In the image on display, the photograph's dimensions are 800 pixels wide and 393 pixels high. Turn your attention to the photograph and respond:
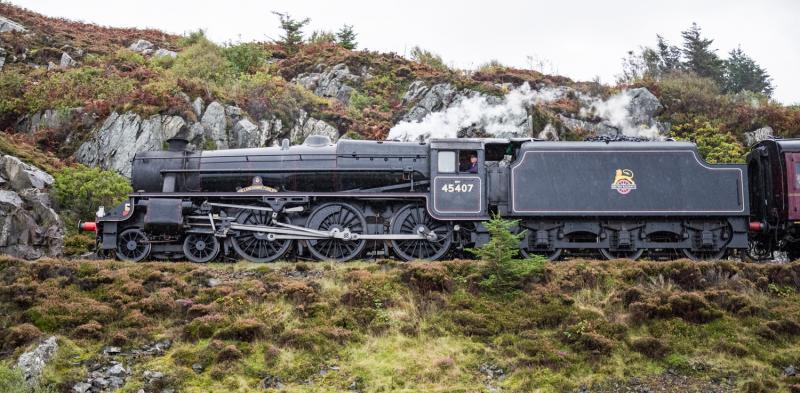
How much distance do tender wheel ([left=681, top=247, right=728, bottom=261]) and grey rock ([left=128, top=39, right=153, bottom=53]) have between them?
102ft

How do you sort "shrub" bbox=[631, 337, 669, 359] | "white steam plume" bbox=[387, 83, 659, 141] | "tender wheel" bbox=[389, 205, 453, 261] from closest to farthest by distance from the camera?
"shrub" bbox=[631, 337, 669, 359]
"tender wheel" bbox=[389, 205, 453, 261]
"white steam plume" bbox=[387, 83, 659, 141]

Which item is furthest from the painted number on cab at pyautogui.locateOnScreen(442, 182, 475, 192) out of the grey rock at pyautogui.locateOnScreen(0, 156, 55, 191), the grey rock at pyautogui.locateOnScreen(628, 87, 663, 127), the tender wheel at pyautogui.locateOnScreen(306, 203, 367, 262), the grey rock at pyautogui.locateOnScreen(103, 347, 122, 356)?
the grey rock at pyautogui.locateOnScreen(628, 87, 663, 127)

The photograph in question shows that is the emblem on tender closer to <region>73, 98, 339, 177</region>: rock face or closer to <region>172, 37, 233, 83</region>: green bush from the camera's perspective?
<region>73, 98, 339, 177</region>: rock face

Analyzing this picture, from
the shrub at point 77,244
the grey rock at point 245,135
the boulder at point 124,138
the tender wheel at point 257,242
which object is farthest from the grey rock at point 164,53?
the tender wheel at point 257,242

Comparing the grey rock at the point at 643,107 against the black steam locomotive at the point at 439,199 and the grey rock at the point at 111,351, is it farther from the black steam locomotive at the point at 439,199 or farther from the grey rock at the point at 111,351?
the grey rock at the point at 111,351

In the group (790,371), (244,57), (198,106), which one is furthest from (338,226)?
(244,57)

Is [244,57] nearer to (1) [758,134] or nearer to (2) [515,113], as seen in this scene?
(2) [515,113]

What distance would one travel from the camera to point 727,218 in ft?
53.1

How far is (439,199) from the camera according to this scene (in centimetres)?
1585

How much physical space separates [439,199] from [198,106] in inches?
529

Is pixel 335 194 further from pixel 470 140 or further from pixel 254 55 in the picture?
pixel 254 55

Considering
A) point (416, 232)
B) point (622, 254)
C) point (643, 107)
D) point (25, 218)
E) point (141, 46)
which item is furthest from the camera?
point (141, 46)

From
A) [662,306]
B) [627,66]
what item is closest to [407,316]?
[662,306]

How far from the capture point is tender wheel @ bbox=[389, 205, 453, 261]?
16.0 m
